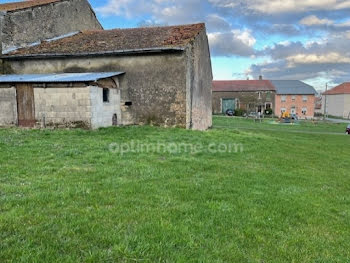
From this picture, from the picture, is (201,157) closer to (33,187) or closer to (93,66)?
(33,187)

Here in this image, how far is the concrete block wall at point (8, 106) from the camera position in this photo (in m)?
14.3

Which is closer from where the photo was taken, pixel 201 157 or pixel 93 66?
pixel 201 157

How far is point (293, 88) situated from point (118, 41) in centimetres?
4844

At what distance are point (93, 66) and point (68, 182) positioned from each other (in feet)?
41.5

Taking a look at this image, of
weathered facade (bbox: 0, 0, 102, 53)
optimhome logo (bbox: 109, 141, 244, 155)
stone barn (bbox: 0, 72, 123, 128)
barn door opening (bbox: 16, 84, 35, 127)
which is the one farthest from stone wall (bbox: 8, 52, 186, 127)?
optimhome logo (bbox: 109, 141, 244, 155)

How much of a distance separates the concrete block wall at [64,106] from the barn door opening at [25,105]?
0.27m

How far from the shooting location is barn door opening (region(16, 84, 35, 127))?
1402 cm

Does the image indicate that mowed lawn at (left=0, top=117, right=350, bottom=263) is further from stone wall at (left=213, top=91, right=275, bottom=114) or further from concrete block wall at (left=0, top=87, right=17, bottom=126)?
stone wall at (left=213, top=91, right=275, bottom=114)

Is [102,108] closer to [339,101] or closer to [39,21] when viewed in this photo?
[39,21]

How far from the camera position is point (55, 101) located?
13.8m

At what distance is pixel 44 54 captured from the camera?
1688 centimetres

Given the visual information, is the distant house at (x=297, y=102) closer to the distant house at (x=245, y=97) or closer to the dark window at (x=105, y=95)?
the distant house at (x=245, y=97)

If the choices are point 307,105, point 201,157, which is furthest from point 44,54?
point 307,105

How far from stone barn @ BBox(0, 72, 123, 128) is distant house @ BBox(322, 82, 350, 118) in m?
62.8
